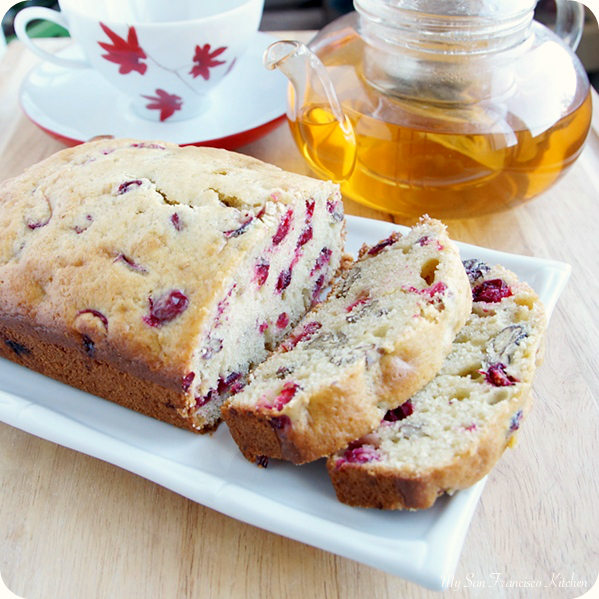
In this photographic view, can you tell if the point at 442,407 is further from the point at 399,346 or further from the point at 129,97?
the point at 129,97

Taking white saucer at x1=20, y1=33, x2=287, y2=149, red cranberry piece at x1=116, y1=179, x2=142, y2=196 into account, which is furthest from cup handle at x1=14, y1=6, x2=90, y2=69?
red cranberry piece at x1=116, y1=179, x2=142, y2=196

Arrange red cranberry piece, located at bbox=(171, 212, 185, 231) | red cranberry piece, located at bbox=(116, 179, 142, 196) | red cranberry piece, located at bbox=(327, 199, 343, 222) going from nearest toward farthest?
1. red cranberry piece, located at bbox=(171, 212, 185, 231)
2. red cranberry piece, located at bbox=(116, 179, 142, 196)
3. red cranberry piece, located at bbox=(327, 199, 343, 222)

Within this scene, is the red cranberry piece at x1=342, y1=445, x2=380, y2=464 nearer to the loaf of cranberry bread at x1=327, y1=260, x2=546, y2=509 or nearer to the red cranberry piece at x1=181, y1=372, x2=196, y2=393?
the loaf of cranberry bread at x1=327, y1=260, x2=546, y2=509

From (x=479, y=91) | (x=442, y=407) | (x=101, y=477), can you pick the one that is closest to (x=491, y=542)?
(x=442, y=407)

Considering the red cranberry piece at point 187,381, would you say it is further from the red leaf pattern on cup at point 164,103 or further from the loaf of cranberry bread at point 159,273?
the red leaf pattern on cup at point 164,103

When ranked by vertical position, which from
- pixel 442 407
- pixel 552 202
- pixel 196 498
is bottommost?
pixel 552 202

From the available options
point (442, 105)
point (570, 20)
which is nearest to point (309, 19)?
point (570, 20)

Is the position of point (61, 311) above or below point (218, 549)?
above

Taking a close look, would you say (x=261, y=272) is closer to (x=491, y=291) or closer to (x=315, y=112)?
(x=491, y=291)
